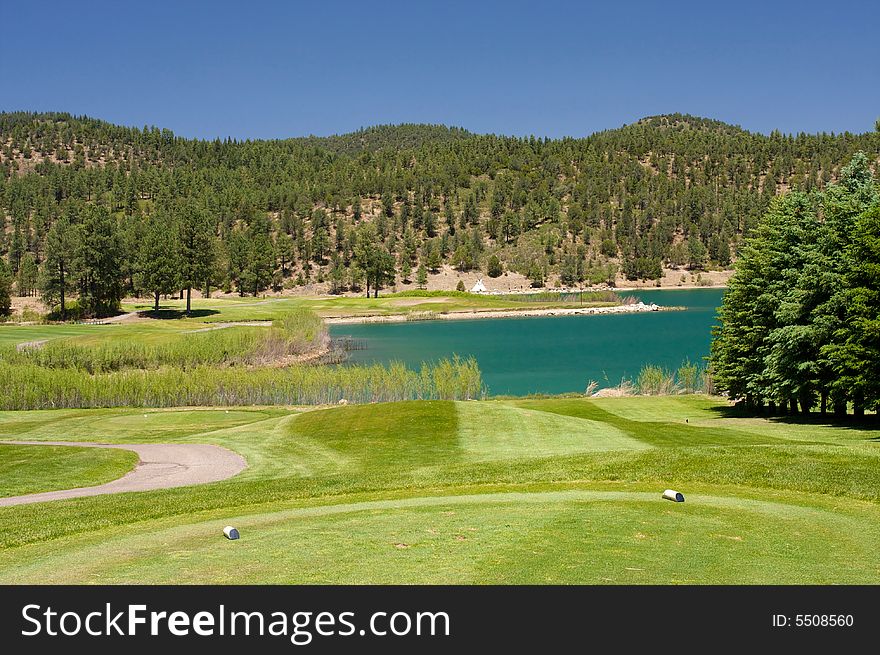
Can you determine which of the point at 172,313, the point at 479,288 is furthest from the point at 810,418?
the point at 479,288

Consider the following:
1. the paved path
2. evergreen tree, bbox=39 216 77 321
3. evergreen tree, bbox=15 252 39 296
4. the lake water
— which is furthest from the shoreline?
the paved path

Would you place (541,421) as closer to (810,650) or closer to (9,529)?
(9,529)

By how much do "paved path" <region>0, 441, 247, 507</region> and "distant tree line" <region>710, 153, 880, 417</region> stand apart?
21.5 metres

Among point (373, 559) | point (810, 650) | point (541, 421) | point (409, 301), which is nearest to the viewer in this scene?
point (810, 650)

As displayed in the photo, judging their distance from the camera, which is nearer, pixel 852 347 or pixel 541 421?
pixel 852 347

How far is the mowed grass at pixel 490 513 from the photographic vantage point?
8914mm

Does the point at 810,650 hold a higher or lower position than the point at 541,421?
higher

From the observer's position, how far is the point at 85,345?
56125mm

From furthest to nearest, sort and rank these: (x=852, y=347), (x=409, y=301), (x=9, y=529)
→ (x=409, y=301) → (x=852, y=347) → (x=9, y=529)

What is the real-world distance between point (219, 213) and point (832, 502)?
192624mm

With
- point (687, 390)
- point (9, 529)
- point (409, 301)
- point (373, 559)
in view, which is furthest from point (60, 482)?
point (409, 301)

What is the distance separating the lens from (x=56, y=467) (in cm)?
2256

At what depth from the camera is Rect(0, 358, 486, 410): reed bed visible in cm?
4462

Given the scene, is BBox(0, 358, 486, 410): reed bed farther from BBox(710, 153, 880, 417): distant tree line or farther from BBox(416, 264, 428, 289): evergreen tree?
BBox(416, 264, 428, 289): evergreen tree
